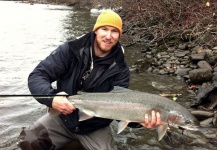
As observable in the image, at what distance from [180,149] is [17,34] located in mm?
16429

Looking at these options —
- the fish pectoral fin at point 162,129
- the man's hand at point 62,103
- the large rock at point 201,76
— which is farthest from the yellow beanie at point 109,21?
the large rock at point 201,76

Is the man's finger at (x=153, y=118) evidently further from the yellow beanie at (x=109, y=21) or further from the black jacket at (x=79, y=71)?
the yellow beanie at (x=109, y=21)

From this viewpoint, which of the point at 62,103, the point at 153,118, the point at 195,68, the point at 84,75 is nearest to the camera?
the point at 62,103

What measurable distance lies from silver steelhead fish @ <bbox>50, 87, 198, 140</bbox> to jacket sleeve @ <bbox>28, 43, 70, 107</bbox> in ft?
0.89

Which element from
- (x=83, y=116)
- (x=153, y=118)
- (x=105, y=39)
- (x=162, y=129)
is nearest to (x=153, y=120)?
(x=153, y=118)

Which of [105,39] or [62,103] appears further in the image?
[105,39]

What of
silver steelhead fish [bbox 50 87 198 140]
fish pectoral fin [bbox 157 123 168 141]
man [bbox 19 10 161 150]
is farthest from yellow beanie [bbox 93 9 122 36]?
fish pectoral fin [bbox 157 123 168 141]

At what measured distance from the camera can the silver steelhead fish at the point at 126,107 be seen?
3838mm

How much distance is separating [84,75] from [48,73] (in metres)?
0.48

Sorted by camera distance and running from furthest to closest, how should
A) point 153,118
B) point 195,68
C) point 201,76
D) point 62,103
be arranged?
point 195,68 < point 201,76 < point 153,118 < point 62,103

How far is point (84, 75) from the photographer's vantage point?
14.1 feet

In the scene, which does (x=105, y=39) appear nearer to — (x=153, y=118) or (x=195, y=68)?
(x=153, y=118)

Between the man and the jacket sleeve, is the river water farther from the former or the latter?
the jacket sleeve

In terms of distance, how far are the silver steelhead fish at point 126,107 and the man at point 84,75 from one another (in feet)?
1.38
